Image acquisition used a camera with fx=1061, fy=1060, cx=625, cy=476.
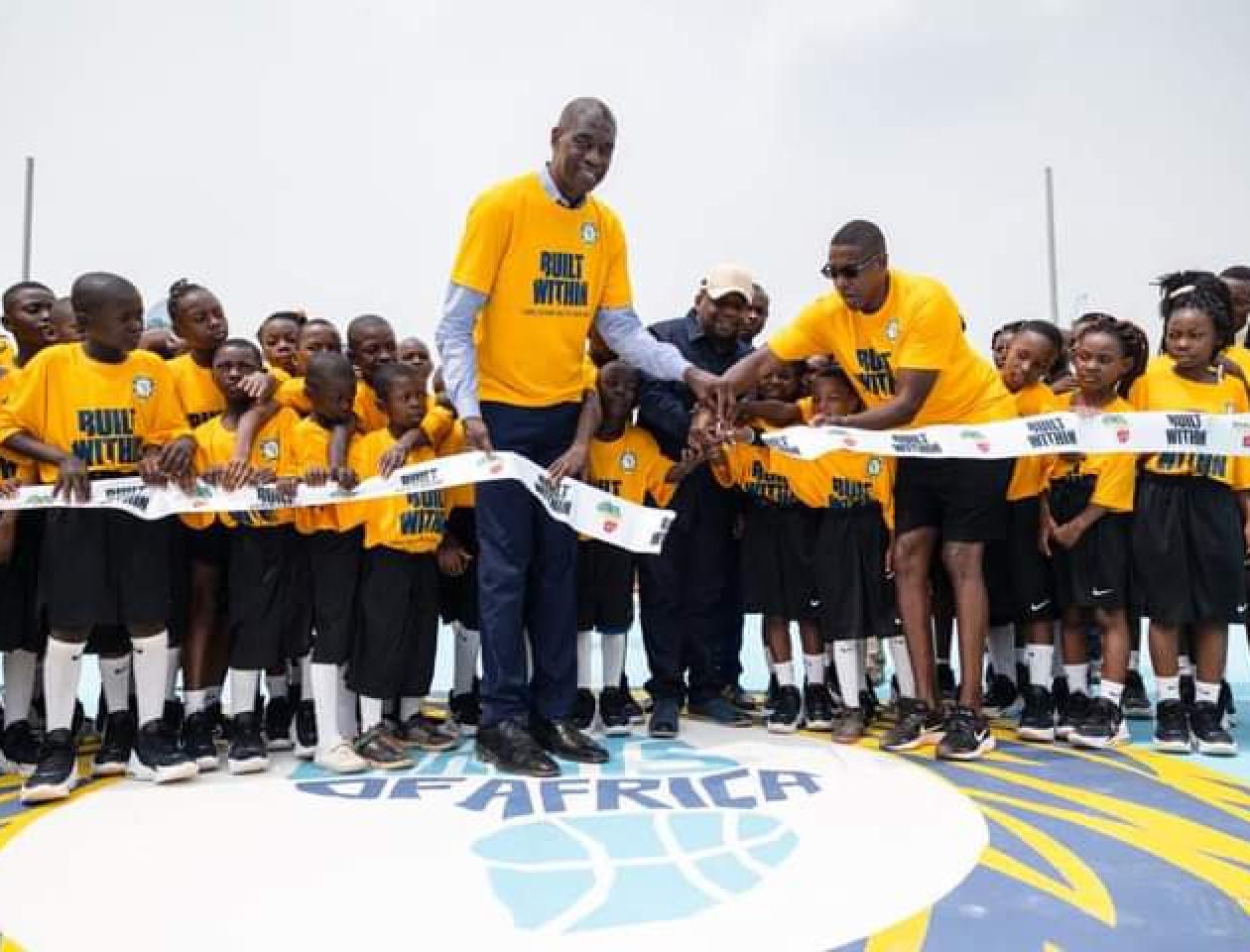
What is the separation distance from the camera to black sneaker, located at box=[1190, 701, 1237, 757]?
4.02 m

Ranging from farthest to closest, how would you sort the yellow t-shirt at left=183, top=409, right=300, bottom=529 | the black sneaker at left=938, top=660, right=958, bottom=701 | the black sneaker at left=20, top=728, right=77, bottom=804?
the black sneaker at left=938, top=660, right=958, bottom=701 → the yellow t-shirt at left=183, top=409, right=300, bottom=529 → the black sneaker at left=20, top=728, right=77, bottom=804

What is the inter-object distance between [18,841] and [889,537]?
3383mm

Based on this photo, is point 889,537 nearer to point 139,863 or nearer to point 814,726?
point 814,726

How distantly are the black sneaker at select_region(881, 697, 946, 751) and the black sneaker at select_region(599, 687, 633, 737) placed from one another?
109 centimetres

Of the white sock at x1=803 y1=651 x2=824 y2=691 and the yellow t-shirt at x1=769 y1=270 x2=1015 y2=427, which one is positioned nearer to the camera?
the yellow t-shirt at x1=769 y1=270 x2=1015 y2=427

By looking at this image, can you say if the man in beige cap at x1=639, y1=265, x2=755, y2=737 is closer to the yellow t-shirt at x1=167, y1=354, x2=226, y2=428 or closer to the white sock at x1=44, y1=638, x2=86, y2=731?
the yellow t-shirt at x1=167, y1=354, x2=226, y2=428

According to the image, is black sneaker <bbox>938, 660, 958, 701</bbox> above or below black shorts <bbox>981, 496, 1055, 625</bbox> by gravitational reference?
below

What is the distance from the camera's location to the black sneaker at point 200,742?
3877 mm

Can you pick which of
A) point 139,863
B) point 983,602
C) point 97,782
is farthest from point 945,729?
point 97,782

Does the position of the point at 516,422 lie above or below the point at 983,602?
above

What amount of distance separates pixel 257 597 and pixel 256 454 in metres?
0.56

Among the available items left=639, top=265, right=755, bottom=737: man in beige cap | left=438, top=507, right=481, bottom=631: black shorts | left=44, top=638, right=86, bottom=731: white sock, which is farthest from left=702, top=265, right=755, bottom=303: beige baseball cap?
left=44, top=638, right=86, bottom=731: white sock

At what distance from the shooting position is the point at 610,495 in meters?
4.14

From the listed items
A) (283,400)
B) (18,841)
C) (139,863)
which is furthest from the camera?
(283,400)
